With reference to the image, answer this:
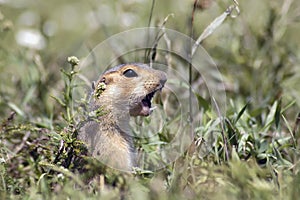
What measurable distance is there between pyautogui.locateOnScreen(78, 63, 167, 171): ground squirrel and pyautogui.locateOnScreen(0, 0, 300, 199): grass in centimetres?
8

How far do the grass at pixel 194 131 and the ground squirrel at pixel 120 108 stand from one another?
0.08 meters

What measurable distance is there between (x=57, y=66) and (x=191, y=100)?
1.48 m

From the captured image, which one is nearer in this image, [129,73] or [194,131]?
[129,73]

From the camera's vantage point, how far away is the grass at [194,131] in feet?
8.63

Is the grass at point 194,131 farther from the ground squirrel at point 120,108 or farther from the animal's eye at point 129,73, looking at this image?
the animal's eye at point 129,73

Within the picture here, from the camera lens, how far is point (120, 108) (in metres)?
3.10

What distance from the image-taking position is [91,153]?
296cm

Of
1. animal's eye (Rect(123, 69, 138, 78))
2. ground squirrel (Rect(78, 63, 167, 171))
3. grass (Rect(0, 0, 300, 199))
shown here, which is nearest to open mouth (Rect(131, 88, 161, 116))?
ground squirrel (Rect(78, 63, 167, 171))

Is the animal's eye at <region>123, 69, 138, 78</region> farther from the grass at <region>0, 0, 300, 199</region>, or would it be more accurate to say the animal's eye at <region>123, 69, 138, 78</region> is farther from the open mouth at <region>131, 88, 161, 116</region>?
A: the grass at <region>0, 0, 300, 199</region>

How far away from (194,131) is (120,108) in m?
0.44

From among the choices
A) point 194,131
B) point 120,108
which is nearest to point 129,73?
point 120,108

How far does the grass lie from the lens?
263 centimetres

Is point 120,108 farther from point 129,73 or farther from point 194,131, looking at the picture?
point 194,131

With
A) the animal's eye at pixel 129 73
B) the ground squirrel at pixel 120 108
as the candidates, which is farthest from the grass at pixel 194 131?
the animal's eye at pixel 129 73
